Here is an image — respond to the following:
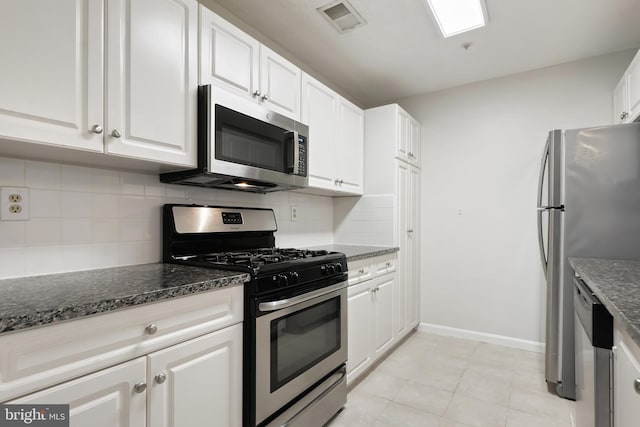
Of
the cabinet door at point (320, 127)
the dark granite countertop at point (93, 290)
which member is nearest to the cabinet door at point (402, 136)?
the cabinet door at point (320, 127)

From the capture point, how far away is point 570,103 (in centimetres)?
285

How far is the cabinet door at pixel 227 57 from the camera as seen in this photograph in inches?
63.1

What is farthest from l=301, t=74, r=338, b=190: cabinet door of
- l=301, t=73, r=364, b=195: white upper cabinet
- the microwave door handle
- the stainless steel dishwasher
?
the stainless steel dishwasher

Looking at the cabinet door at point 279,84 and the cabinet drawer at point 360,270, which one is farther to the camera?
the cabinet drawer at point 360,270

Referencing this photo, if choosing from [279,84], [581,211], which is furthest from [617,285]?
[279,84]

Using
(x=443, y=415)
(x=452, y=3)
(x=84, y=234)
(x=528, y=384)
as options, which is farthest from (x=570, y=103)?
(x=84, y=234)

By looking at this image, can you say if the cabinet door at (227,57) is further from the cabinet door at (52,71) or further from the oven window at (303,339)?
the oven window at (303,339)

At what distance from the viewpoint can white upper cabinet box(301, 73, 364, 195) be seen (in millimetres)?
2338

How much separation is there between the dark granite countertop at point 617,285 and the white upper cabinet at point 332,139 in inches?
62.8

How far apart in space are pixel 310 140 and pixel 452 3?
3.96 feet

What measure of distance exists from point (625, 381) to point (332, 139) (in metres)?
2.07

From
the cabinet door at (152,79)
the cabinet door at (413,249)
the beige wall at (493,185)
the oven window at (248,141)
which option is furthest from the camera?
the cabinet door at (413,249)

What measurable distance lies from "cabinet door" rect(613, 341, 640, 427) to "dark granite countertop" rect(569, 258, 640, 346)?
0.11m

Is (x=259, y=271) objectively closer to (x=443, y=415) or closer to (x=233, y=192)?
(x=233, y=192)
